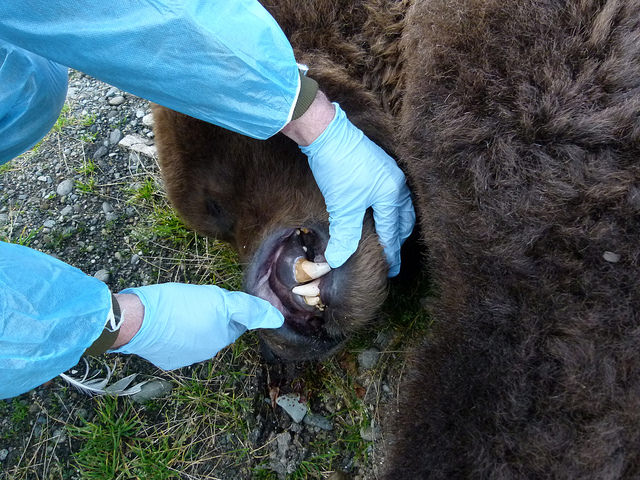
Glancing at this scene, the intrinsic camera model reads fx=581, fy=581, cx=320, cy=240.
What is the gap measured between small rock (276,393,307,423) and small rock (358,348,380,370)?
1.26ft

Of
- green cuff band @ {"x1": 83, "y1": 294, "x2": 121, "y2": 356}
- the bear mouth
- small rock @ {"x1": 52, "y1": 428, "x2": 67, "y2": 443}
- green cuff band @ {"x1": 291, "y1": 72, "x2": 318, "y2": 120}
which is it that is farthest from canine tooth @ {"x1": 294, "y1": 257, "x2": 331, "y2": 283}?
small rock @ {"x1": 52, "y1": 428, "x2": 67, "y2": 443}

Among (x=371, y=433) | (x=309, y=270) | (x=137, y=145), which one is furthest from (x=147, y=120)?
(x=371, y=433)

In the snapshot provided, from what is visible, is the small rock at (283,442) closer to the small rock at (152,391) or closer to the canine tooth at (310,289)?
the small rock at (152,391)

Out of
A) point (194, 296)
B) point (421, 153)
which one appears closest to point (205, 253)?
point (194, 296)

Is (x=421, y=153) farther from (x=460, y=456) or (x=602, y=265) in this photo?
(x=460, y=456)

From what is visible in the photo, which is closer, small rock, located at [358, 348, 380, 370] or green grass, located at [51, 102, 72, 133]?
small rock, located at [358, 348, 380, 370]

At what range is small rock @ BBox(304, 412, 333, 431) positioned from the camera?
10.0ft

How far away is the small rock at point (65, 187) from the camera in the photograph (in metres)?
3.93

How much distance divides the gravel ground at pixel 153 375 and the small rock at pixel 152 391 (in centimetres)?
3

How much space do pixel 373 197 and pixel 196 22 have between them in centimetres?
100

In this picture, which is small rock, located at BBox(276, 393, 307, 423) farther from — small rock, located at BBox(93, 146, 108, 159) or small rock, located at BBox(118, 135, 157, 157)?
small rock, located at BBox(93, 146, 108, 159)

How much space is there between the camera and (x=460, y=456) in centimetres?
187

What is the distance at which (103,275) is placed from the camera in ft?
11.7

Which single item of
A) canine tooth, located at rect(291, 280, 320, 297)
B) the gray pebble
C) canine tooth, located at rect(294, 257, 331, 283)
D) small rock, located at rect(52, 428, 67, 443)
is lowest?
small rock, located at rect(52, 428, 67, 443)
